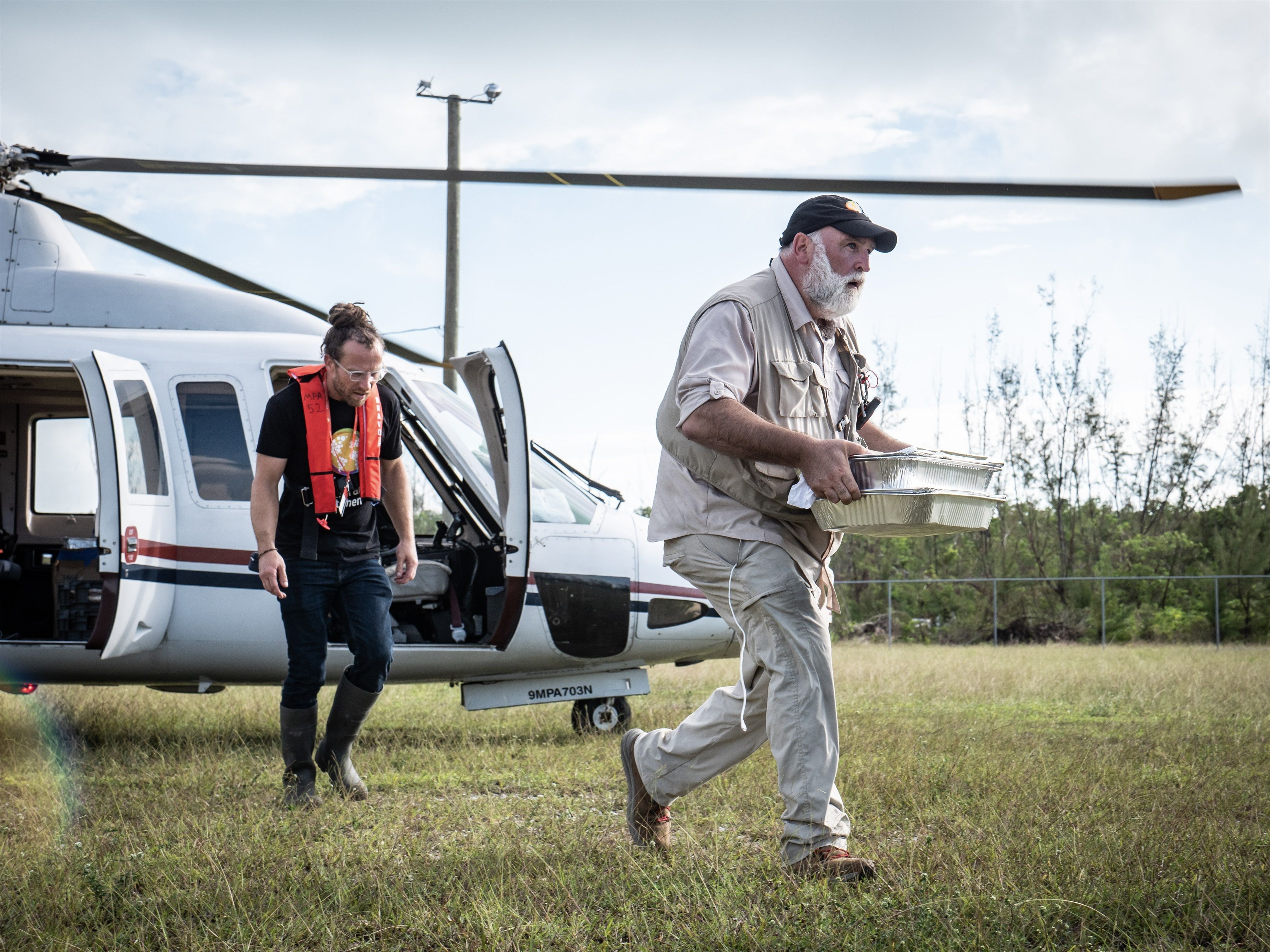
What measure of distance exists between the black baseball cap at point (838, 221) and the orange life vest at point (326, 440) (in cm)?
193

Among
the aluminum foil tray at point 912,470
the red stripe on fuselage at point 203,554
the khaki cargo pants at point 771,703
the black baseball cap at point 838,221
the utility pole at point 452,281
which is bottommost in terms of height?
the khaki cargo pants at point 771,703

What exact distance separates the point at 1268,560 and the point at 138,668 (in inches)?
712

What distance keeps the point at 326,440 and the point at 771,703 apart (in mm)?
2123

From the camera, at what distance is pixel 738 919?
9.07 ft

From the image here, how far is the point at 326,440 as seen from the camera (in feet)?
14.6

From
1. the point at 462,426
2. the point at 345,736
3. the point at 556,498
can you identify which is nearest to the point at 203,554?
the point at 462,426

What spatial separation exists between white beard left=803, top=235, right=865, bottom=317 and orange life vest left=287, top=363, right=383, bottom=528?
1.94 m

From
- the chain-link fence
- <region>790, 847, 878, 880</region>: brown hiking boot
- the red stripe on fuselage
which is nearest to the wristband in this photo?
the red stripe on fuselage

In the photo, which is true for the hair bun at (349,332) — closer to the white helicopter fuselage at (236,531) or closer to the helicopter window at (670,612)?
the white helicopter fuselage at (236,531)

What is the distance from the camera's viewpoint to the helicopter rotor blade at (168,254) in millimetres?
6570

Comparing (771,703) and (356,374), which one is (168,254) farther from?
(771,703)

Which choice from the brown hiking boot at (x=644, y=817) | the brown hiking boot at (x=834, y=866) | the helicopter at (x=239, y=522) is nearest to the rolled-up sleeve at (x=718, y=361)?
the brown hiking boot at (x=644, y=817)

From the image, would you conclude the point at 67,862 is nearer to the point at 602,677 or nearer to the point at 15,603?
the point at 602,677

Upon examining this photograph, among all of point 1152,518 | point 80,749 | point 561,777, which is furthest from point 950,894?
point 1152,518
